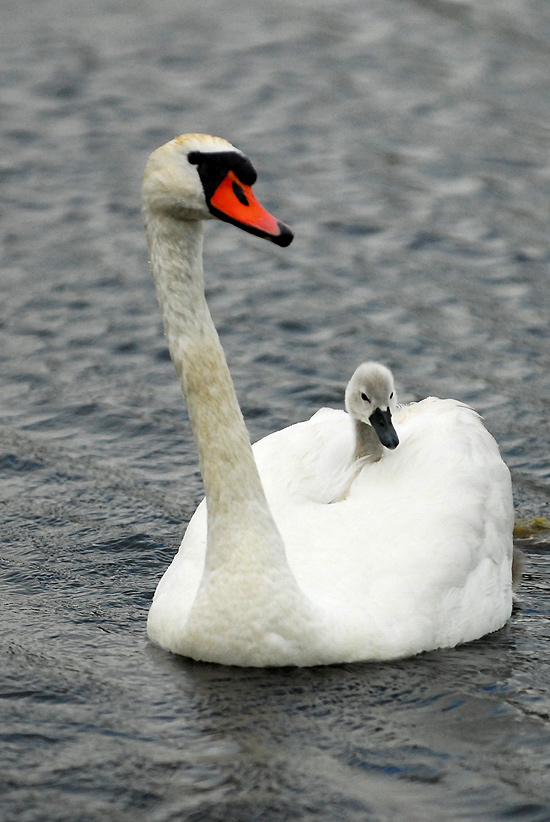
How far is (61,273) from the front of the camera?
46.6 ft

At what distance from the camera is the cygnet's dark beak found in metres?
8.66

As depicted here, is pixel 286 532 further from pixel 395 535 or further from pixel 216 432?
pixel 216 432

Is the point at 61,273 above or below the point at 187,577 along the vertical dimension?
below

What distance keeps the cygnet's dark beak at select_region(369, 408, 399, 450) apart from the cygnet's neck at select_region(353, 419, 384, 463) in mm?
271

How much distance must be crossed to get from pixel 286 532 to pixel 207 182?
86.7 inches

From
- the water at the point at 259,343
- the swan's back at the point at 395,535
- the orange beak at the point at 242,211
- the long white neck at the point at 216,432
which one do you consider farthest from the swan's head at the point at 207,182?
the water at the point at 259,343

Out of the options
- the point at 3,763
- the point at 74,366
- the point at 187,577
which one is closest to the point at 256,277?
the point at 74,366

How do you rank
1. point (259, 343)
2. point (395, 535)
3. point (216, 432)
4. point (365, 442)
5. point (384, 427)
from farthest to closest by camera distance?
1. point (259, 343)
2. point (365, 442)
3. point (384, 427)
4. point (395, 535)
5. point (216, 432)

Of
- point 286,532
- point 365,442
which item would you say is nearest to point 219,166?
point 286,532

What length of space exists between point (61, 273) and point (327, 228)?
2.62 m

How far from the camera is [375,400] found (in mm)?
8859

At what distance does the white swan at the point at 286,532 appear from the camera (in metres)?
7.17

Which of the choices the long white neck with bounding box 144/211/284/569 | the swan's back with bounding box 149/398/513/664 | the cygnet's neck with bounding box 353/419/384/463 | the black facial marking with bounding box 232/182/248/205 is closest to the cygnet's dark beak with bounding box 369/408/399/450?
the swan's back with bounding box 149/398/513/664

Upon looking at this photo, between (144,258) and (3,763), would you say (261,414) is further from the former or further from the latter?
(3,763)
